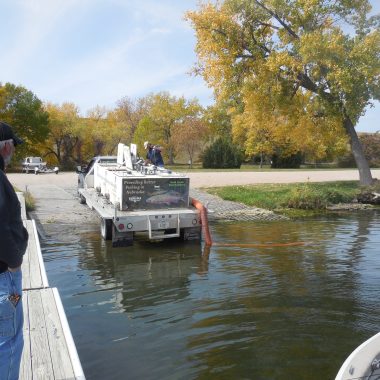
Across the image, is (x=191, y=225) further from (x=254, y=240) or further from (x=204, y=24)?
(x=204, y=24)

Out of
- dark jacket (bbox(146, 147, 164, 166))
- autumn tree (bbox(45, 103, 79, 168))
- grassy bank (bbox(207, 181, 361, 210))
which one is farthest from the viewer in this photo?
autumn tree (bbox(45, 103, 79, 168))

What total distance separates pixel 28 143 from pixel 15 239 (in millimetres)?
53863

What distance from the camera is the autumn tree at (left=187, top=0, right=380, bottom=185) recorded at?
21.3 metres

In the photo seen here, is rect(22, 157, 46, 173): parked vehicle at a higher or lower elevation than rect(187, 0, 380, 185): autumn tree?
lower

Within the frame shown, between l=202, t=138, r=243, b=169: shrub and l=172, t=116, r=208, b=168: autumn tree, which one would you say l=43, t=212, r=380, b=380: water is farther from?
l=202, t=138, r=243, b=169: shrub

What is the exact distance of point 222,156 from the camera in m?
61.1

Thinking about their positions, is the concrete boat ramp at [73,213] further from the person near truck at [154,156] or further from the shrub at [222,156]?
the shrub at [222,156]

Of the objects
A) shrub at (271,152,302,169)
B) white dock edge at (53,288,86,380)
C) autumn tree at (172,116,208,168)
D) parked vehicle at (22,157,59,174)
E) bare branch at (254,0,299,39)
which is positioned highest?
bare branch at (254,0,299,39)

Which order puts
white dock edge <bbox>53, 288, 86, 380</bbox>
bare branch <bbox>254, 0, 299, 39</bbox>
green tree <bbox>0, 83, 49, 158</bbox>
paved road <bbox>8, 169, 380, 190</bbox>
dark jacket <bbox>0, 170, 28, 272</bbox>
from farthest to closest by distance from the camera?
1. green tree <bbox>0, 83, 49, 158</bbox>
2. paved road <bbox>8, 169, 380, 190</bbox>
3. bare branch <bbox>254, 0, 299, 39</bbox>
4. white dock edge <bbox>53, 288, 86, 380</bbox>
5. dark jacket <bbox>0, 170, 28, 272</bbox>

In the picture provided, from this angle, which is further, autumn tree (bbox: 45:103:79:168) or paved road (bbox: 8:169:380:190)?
autumn tree (bbox: 45:103:79:168)

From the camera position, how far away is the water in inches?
216

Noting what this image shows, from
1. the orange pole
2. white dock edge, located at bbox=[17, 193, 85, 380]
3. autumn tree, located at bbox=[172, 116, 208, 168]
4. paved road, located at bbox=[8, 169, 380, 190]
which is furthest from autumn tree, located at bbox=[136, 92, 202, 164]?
white dock edge, located at bbox=[17, 193, 85, 380]

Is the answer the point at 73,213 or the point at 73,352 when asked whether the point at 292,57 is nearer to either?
the point at 73,213

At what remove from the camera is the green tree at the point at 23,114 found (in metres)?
52.2
